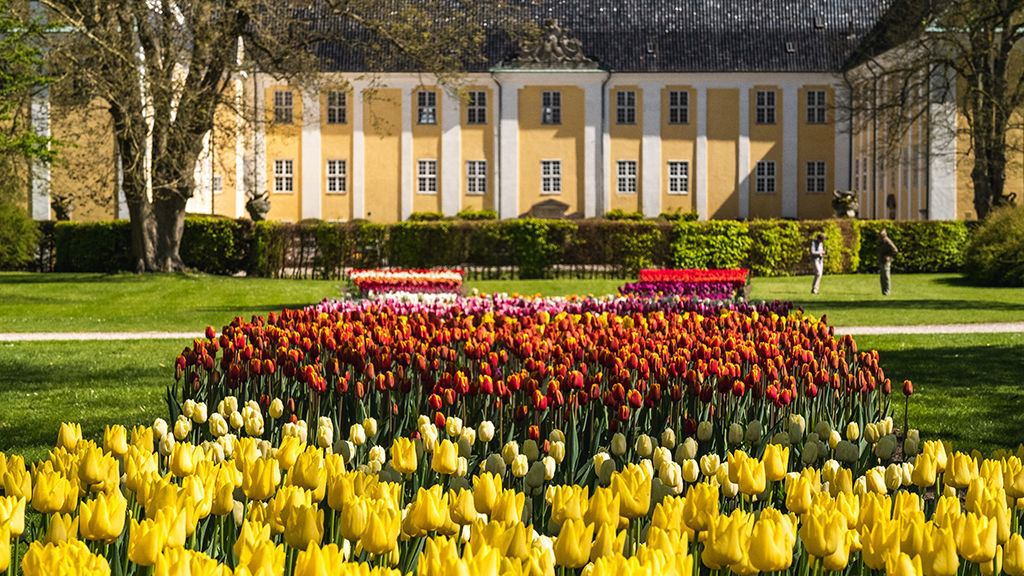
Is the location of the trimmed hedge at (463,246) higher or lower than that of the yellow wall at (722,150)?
lower

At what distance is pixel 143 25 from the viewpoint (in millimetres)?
23750

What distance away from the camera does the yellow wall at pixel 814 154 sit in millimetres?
49969

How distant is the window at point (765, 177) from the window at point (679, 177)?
323 centimetres

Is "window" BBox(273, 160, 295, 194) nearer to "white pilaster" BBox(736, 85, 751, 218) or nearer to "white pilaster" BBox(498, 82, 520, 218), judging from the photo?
"white pilaster" BBox(498, 82, 520, 218)

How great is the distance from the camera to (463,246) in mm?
29219

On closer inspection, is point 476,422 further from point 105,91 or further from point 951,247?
point 951,247

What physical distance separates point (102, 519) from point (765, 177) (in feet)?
163

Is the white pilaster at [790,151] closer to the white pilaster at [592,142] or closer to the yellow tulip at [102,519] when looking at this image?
the white pilaster at [592,142]

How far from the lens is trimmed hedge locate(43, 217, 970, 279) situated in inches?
1145

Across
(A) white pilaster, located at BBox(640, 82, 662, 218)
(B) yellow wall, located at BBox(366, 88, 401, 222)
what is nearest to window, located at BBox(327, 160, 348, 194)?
(B) yellow wall, located at BBox(366, 88, 401, 222)

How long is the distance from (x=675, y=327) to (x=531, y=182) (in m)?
42.5

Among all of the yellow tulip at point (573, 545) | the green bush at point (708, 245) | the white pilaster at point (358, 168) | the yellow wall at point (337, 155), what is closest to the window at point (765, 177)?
the white pilaster at point (358, 168)

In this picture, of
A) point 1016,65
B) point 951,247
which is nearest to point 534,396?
point 951,247

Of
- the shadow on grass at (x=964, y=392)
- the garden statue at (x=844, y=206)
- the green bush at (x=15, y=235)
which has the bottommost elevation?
the shadow on grass at (x=964, y=392)
